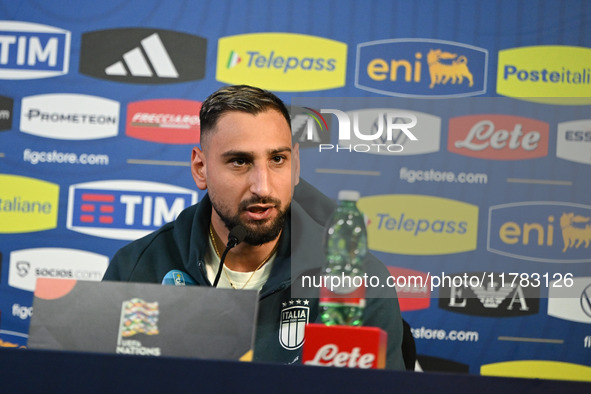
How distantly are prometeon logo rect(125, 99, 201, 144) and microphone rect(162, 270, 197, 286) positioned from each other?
1.11 m

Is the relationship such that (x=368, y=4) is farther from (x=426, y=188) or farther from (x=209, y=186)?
(x=426, y=188)

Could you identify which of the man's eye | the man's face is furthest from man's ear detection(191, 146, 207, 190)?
the man's eye

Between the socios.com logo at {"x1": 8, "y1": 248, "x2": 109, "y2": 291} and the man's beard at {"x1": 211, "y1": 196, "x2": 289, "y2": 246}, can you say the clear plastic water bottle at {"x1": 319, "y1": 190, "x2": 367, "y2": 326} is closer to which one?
the man's beard at {"x1": 211, "y1": 196, "x2": 289, "y2": 246}

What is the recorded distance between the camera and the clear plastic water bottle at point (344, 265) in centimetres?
108

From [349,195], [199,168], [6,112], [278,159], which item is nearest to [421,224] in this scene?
[349,195]

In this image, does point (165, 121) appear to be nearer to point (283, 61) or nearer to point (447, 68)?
point (283, 61)

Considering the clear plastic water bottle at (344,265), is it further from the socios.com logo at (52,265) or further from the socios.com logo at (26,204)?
the socios.com logo at (26,204)

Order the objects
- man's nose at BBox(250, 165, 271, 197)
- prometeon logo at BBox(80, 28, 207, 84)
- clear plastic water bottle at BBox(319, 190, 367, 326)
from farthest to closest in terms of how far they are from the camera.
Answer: prometeon logo at BBox(80, 28, 207, 84) → man's nose at BBox(250, 165, 271, 197) → clear plastic water bottle at BBox(319, 190, 367, 326)

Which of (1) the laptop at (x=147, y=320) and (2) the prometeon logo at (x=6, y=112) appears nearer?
(1) the laptop at (x=147, y=320)

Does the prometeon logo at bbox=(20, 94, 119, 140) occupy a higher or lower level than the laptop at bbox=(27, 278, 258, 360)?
higher

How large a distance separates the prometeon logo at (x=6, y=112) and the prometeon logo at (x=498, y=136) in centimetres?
230

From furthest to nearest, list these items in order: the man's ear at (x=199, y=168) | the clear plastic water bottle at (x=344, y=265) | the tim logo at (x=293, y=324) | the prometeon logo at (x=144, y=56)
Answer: the prometeon logo at (x=144, y=56)
the man's ear at (x=199, y=168)
the tim logo at (x=293, y=324)
the clear plastic water bottle at (x=344, y=265)

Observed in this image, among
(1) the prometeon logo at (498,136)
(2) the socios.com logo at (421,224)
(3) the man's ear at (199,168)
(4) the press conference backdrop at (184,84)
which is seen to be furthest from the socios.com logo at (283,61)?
(2) the socios.com logo at (421,224)

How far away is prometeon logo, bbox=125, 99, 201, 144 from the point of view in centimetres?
288
